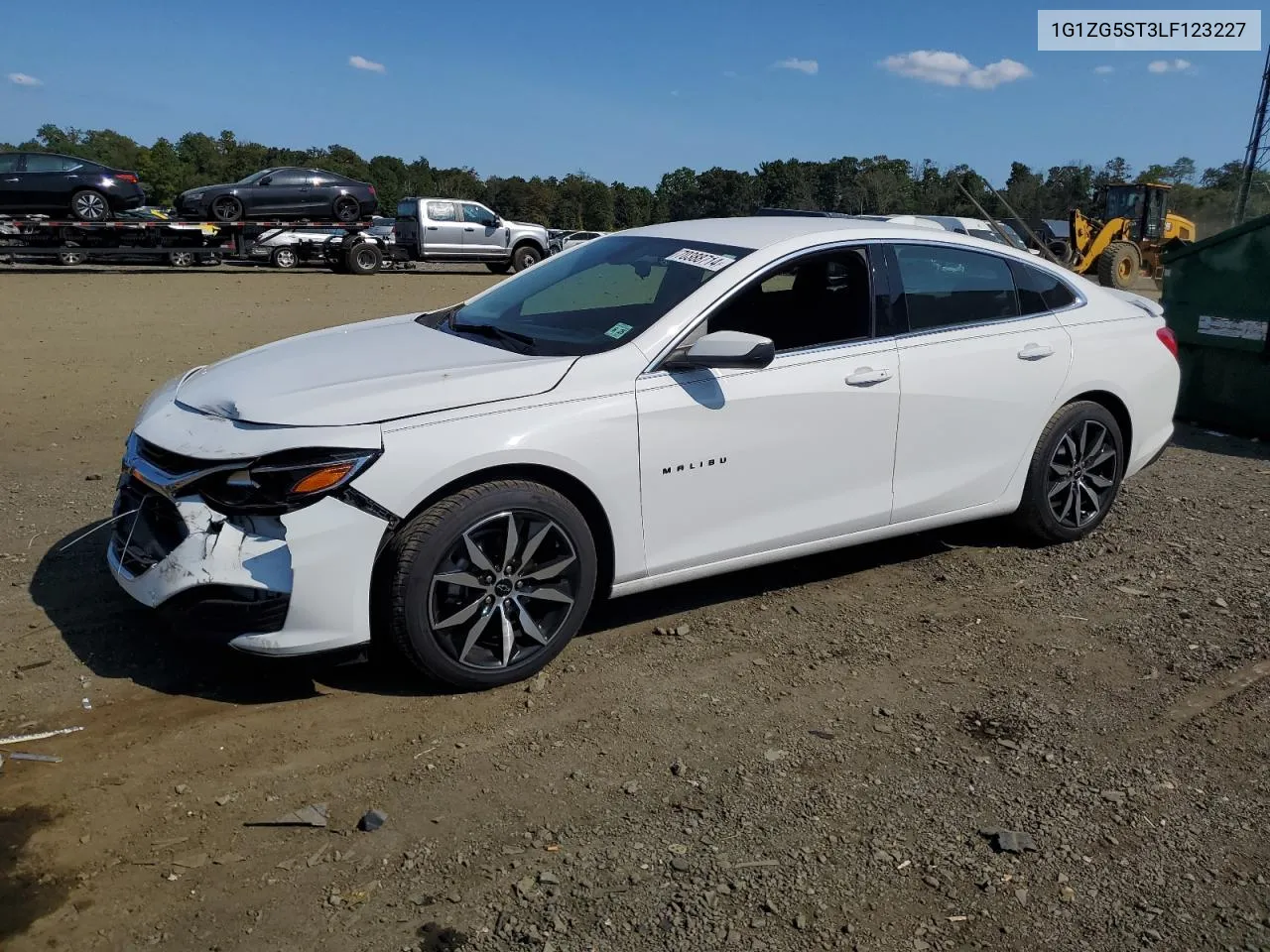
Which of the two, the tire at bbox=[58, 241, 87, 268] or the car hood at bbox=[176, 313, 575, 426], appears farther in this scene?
the tire at bbox=[58, 241, 87, 268]

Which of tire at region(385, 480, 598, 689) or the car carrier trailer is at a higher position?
the car carrier trailer

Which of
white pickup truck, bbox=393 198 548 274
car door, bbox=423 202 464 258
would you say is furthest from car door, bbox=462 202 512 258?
car door, bbox=423 202 464 258

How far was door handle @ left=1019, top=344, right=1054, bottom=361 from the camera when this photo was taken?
16.9 feet

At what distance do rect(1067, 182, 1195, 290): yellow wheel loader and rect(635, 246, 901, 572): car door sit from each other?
21372 millimetres

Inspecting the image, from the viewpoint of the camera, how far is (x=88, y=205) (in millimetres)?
21469

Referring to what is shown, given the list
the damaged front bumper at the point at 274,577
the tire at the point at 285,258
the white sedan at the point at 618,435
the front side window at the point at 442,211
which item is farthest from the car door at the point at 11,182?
the damaged front bumper at the point at 274,577

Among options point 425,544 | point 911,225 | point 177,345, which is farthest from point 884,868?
point 177,345

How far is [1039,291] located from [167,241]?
827 inches

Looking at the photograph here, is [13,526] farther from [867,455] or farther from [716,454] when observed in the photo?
[867,455]

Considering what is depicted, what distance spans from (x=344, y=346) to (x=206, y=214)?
2120 centimetres

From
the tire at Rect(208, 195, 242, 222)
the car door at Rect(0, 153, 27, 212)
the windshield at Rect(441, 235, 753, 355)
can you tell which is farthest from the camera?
the tire at Rect(208, 195, 242, 222)

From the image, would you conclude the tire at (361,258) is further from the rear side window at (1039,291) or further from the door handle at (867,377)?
the door handle at (867,377)

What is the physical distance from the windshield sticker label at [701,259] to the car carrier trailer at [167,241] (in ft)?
64.8

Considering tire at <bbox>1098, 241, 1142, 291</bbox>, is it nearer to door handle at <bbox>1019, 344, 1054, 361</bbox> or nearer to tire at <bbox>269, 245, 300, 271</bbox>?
tire at <bbox>269, 245, 300, 271</bbox>
